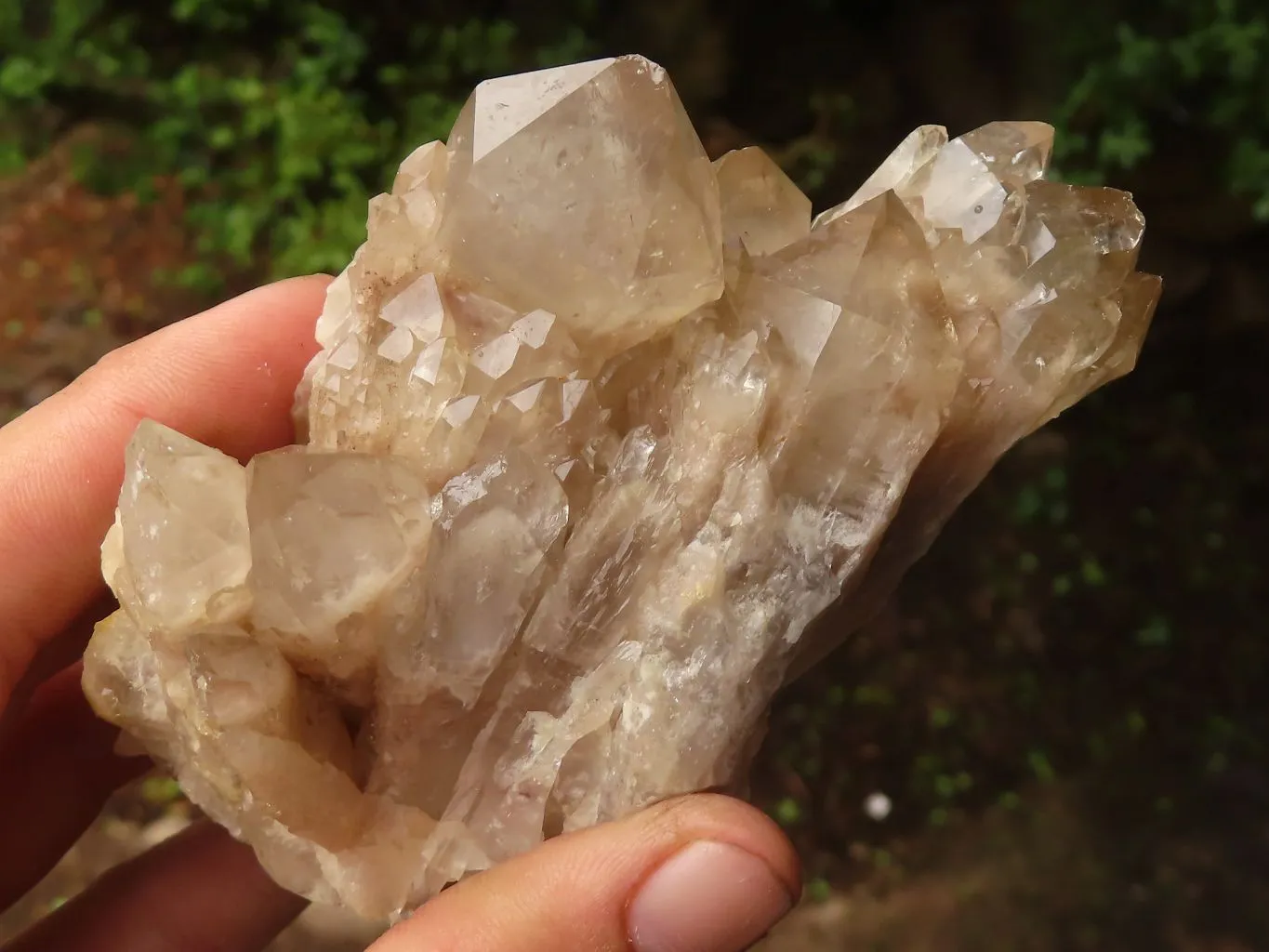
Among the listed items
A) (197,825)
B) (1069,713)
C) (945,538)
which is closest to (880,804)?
(1069,713)

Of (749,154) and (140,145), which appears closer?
(749,154)

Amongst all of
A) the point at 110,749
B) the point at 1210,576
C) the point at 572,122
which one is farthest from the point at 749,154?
the point at 1210,576

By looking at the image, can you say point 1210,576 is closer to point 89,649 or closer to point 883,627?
point 883,627

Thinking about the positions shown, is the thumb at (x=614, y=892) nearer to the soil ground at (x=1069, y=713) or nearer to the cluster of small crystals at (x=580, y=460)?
the cluster of small crystals at (x=580, y=460)

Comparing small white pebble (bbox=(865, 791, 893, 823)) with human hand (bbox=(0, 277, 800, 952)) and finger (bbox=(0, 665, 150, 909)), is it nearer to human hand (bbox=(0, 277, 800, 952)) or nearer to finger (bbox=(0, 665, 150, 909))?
human hand (bbox=(0, 277, 800, 952))

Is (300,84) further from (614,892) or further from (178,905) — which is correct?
(614,892)

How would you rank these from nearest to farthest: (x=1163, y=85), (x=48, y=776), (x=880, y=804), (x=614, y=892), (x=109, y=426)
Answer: (x=614, y=892), (x=109, y=426), (x=48, y=776), (x=1163, y=85), (x=880, y=804)
